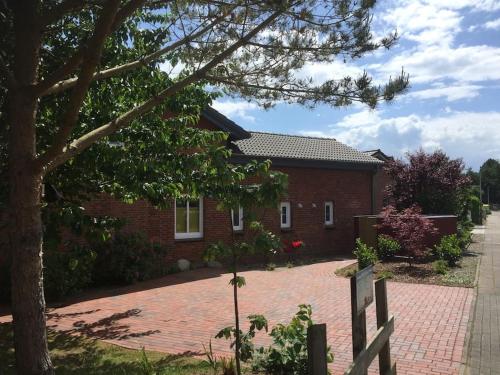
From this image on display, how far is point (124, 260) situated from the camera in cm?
1304

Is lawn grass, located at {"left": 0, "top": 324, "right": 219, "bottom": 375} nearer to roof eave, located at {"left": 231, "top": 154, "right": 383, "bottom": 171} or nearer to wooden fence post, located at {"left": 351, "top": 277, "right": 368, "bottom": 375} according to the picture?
wooden fence post, located at {"left": 351, "top": 277, "right": 368, "bottom": 375}

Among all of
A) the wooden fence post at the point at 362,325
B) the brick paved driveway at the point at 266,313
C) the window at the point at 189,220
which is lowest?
the brick paved driveway at the point at 266,313

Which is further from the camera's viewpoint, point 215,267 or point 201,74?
point 215,267

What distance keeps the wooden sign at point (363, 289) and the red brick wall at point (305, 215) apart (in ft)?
34.4

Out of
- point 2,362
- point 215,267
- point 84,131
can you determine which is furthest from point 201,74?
point 215,267

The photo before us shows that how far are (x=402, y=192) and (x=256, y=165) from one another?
17517 millimetres

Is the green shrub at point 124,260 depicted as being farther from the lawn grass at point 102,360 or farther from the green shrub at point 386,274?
the green shrub at point 386,274

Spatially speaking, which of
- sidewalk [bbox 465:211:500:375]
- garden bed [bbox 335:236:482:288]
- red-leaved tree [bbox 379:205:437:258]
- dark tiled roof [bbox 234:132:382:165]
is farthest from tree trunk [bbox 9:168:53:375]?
dark tiled roof [bbox 234:132:382:165]

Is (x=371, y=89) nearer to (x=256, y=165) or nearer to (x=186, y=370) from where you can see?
(x=256, y=165)

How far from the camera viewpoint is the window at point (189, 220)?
15977 mm

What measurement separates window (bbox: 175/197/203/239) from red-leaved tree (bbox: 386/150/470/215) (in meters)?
9.10

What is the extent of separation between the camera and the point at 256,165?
508 centimetres

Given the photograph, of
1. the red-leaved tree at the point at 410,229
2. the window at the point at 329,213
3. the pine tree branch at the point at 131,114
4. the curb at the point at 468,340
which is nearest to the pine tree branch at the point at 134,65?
A: the pine tree branch at the point at 131,114

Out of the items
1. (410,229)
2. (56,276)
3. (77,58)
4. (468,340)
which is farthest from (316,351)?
(410,229)
